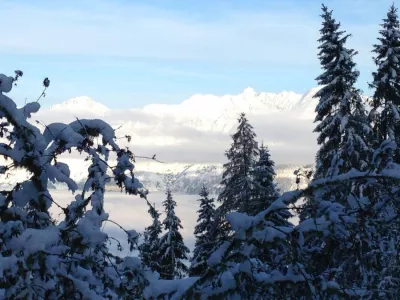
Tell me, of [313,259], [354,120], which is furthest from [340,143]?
[313,259]

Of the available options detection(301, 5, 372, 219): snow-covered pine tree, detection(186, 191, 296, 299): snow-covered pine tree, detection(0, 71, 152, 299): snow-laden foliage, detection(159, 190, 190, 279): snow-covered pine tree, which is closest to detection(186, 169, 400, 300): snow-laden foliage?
detection(186, 191, 296, 299): snow-covered pine tree

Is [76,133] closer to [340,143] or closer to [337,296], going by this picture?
[337,296]

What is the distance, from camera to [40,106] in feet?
12.4

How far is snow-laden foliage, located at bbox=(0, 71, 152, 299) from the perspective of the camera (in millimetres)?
2727

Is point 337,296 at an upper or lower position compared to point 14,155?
lower

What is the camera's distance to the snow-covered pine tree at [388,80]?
20703 millimetres

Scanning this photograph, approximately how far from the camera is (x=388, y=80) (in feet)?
68.3

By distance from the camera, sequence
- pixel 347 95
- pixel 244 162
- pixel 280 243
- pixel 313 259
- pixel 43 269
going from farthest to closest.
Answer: pixel 244 162
pixel 347 95
pixel 313 259
pixel 280 243
pixel 43 269

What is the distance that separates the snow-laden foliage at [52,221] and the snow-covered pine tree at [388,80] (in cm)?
1897

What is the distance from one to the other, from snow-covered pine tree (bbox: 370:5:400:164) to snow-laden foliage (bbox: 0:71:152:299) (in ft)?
62.3

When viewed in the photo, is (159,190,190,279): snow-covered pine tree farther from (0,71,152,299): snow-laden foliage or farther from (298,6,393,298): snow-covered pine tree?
(298,6,393,298): snow-covered pine tree

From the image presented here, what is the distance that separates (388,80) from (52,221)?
2028cm

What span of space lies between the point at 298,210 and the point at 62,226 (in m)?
1.69

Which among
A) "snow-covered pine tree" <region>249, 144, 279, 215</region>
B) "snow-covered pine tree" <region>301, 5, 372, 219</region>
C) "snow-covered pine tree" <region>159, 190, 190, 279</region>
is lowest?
"snow-covered pine tree" <region>159, 190, 190, 279</region>
